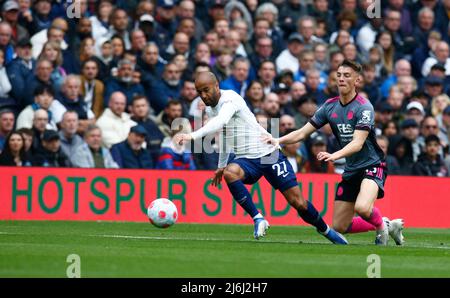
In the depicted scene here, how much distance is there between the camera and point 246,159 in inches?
618

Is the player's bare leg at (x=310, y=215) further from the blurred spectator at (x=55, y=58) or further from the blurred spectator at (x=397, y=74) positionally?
the blurred spectator at (x=397, y=74)

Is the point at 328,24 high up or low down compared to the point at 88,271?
up

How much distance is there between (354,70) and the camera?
597 inches

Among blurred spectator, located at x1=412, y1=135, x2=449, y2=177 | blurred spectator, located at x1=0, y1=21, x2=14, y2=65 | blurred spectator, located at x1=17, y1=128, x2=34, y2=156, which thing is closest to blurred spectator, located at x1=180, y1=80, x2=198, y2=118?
blurred spectator, located at x1=0, y1=21, x2=14, y2=65

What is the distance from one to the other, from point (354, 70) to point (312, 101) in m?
8.37

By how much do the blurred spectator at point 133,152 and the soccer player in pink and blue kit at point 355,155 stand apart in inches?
252

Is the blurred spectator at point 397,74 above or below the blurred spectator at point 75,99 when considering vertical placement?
above

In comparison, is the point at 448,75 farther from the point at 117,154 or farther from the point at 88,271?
the point at 88,271

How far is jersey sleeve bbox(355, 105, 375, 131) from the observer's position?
14977 millimetres

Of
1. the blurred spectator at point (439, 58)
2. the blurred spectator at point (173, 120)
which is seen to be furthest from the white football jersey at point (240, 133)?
the blurred spectator at point (439, 58)

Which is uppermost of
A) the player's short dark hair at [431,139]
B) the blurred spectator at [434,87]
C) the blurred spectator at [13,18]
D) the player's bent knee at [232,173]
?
the blurred spectator at [13,18]

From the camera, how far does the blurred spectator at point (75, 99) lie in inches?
852

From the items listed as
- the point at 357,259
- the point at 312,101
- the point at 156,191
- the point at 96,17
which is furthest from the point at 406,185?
the point at 357,259
